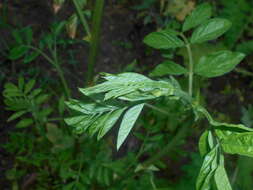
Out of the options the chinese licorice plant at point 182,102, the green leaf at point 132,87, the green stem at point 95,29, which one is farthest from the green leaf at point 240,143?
the green stem at point 95,29

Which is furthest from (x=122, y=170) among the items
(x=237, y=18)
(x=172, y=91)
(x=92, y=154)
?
(x=237, y=18)

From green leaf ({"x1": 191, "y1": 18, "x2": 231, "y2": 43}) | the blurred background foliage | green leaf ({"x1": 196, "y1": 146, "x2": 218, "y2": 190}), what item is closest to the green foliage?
the blurred background foliage

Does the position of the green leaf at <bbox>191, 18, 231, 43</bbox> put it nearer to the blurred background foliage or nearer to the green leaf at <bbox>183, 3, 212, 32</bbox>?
the green leaf at <bbox>183, 3, 212, 32</bbox>

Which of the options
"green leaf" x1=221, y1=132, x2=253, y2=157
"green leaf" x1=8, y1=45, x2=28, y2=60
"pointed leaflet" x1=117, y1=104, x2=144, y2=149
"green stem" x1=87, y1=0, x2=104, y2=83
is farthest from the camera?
"green leaf" x1=8, y1=45, x2=28, y2=60

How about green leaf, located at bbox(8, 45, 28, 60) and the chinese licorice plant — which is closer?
the chinese licorice plant

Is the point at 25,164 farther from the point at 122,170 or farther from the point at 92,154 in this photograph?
the point at 122,170

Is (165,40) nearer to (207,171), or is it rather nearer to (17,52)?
(207,171)
